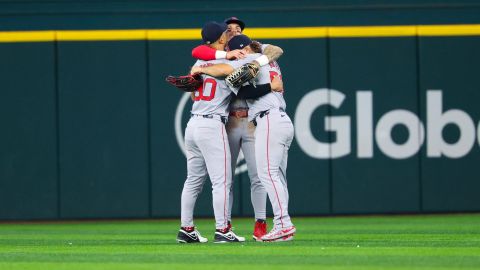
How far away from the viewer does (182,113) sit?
14.8 meters

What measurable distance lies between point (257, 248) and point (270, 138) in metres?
1.01

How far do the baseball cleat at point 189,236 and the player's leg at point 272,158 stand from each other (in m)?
0.71

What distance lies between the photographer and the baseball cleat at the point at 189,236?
10.1 meters

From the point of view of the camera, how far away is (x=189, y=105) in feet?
48.4

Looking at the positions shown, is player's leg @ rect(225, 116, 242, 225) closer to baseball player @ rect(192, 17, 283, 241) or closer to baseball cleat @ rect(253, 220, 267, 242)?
baseball player @ rect(192, 17, 283, 241)

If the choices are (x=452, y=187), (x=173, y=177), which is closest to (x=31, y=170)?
(x=173, y=177)

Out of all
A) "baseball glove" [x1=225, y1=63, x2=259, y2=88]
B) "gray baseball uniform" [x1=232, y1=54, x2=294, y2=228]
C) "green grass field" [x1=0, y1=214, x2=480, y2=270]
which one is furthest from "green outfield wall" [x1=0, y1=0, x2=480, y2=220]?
"baseball glove" [x1=225, y1=63, x2=259, y2=88]

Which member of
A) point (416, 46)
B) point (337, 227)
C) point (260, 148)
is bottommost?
point (337, 227)

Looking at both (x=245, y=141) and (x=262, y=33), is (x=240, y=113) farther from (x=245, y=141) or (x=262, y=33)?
(x=262, y=33)

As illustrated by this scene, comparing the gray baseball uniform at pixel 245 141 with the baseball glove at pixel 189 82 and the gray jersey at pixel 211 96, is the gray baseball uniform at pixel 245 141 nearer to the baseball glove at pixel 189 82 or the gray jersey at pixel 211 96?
the gray jersey at pixel 211 96

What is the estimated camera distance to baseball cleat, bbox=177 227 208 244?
10.1 metres

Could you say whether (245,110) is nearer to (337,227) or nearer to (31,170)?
(337,227)

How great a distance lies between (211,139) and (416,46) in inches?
224

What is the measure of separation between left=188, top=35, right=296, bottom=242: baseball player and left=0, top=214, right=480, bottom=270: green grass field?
0.26 m
